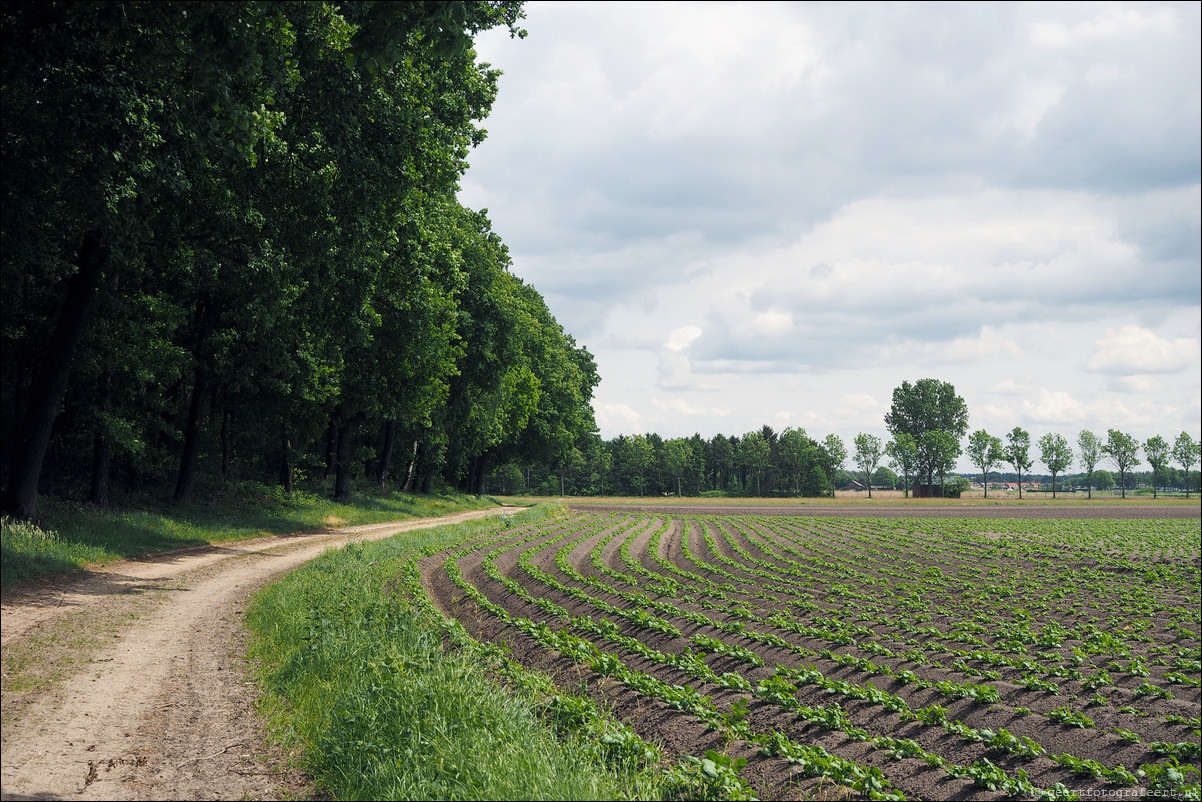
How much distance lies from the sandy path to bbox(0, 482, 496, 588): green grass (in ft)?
4.62

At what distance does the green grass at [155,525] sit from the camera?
15469 millimetres

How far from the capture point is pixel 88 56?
43.2ft

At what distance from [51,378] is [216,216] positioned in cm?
557

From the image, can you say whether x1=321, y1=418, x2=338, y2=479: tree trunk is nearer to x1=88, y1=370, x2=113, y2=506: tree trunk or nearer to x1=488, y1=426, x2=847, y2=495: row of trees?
x1=88, y1=370, x2=113, y2=506: tree trunk

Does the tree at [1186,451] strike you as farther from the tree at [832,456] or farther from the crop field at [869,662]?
the crop field at [869,662]

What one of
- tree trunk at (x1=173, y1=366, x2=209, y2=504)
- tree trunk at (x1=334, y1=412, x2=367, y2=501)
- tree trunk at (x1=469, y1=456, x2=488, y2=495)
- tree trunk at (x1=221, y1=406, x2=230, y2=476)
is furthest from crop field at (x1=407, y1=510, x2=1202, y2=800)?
tree trunk at (x1=469, y1=456, x2=488, y2=495)

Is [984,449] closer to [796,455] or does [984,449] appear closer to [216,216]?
[796,455]

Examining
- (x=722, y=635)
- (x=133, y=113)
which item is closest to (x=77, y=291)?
(x=133, y=113)

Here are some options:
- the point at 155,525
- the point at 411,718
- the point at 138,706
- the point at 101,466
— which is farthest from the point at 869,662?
the point at 101,466

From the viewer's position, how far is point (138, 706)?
809 centimetres

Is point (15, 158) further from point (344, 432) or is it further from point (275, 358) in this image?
point (344, 432)

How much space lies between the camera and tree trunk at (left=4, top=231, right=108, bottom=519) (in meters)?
17.8

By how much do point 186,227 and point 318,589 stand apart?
10.6 metres

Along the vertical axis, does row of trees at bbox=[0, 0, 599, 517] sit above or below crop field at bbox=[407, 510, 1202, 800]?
above
